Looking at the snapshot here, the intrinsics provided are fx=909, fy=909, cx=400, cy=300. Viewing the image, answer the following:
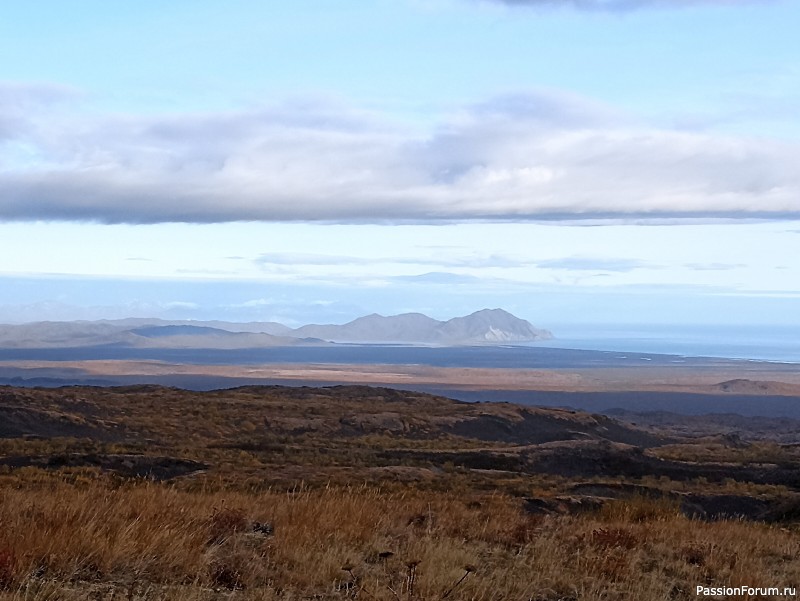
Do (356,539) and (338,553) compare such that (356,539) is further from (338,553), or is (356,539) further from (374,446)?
(374,446)

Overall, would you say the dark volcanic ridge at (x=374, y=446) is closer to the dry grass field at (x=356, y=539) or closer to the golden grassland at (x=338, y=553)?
the dry grass field at (x=356, y=539)

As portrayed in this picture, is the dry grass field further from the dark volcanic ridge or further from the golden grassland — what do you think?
the dark volcanic ridge

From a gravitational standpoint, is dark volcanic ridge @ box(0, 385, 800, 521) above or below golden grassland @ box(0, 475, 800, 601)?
below

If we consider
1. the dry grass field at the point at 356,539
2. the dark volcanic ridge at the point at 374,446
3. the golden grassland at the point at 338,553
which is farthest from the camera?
the dark volcanic ridge at the point at 374,446

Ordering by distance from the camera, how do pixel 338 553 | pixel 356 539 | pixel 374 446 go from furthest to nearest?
pixel 374 446 < pixel 356 539 < pixel 338 553

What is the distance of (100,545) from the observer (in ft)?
20.7

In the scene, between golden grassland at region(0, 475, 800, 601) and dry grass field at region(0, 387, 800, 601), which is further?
dry grass field at region(0, 387, 800, 601)

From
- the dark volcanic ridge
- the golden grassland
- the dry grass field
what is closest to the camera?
the golden grassland

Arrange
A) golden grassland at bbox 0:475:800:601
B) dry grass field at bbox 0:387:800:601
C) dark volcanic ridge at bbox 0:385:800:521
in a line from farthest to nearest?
dark volcanic ridge at bbox 0:385:800:521
dry grass field at bbox 0:387:800:601
golden grassland at bbox 0:475:800:601

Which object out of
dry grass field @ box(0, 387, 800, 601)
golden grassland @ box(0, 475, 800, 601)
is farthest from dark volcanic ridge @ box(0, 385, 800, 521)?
golden grassland @ box(0, 475, 800, 601)

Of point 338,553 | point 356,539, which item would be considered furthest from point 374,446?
point 338,553

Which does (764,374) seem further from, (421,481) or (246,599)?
(246,599)

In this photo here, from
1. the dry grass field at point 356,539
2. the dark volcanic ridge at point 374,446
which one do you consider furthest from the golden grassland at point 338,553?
the dark volcanic ridge at point 374,446

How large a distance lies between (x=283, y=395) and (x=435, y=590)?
182 ft
